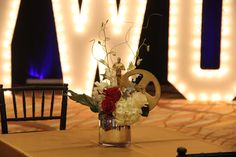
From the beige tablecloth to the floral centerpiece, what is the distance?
57mm

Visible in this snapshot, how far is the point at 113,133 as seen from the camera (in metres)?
2.05

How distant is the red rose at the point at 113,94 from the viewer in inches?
78.5

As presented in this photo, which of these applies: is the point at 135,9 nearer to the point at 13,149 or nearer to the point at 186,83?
the point at 186,83

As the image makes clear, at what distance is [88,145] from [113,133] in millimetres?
120

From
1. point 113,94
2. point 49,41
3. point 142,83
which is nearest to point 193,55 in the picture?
point 49,41

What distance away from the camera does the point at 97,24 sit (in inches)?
269

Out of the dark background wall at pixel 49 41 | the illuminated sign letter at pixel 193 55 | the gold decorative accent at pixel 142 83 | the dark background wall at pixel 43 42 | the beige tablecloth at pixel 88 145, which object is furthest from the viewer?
the dark background wall at pixel 43 42

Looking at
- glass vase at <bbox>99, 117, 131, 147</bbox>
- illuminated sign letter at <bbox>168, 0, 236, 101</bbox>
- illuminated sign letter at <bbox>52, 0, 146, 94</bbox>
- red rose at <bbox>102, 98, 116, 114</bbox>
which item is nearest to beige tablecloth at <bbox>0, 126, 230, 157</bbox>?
glass vase at <bbox>99, 117, 131, 147</bbox>

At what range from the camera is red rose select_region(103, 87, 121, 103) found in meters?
1.99

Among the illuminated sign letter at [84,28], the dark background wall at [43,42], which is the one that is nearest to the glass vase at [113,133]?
the illuminated sign letter at [84,28]

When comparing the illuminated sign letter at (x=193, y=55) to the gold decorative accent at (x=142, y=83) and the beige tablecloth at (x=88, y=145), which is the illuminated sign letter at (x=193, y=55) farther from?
the gold decorative accent at (x=142, y=83)

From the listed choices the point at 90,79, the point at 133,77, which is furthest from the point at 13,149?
the point at 90,79

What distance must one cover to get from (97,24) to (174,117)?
1827 millimetres

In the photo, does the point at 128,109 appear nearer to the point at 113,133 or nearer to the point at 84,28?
the point at 113,133
